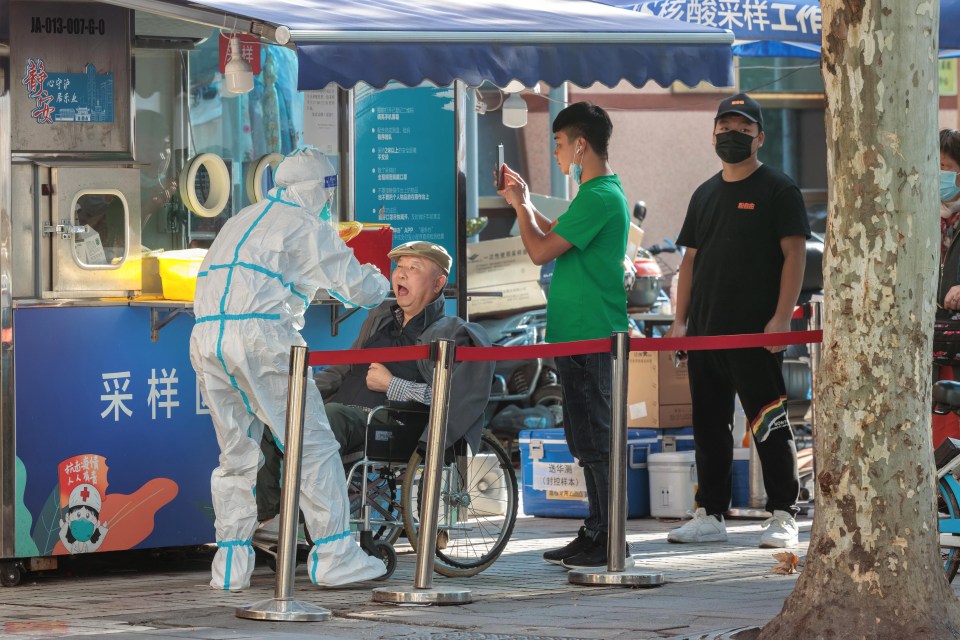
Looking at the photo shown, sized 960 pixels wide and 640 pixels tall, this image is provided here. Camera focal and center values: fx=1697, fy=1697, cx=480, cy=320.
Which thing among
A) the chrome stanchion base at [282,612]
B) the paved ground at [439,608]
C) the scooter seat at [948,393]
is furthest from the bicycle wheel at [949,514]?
the chrome stanchion base at [282,612]

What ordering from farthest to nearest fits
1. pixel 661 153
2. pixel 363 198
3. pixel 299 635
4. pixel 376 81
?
pixel 661 153 < pixel 363 198 < pixel 376 81 < pixel 299 635

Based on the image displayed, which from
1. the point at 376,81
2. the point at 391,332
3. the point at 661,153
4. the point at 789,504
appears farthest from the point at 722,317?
the point at 661,153

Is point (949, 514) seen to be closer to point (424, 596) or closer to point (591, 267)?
point (591, 267)

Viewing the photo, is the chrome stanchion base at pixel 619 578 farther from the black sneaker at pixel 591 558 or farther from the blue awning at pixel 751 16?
the blue awning at pixel 751 16

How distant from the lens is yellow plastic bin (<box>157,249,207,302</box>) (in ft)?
24.6

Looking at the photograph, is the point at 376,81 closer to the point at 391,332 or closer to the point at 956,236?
the point at 391,332

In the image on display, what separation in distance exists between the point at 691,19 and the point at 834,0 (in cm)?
407

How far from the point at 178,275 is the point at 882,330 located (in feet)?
11.6

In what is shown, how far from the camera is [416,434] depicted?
7.17 metres

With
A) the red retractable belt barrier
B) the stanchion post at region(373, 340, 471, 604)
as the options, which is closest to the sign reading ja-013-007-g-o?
the red retractable belt barrier

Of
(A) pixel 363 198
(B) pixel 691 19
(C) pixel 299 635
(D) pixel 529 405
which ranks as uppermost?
(B) pixel 691 19

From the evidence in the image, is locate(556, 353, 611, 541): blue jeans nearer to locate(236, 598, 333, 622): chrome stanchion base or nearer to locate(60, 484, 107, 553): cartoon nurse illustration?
locate(236, 598, 333, 622): chrome stanchion base

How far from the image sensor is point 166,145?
789 centimetres

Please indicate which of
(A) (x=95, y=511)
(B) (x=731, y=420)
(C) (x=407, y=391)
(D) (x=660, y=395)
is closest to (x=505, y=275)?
(D) (x=660, y=395)
